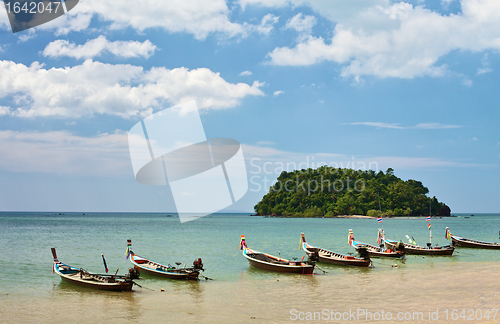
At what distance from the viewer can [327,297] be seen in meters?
20.3

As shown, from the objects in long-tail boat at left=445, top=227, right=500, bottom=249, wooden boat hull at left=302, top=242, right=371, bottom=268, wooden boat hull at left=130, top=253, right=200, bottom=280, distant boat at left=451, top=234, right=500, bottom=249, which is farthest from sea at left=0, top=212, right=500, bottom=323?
distant boat at left=451, top=234, right=500, bottom=249

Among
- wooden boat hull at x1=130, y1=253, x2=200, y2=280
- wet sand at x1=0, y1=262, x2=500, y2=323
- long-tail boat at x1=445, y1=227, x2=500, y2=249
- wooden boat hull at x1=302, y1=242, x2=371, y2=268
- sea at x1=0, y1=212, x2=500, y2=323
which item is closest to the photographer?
sea at x1=0, y1=212, x2=500, y2=323

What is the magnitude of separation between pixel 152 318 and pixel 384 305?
34.7 ft

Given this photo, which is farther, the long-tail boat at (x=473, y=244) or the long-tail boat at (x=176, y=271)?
the long-tail boat at (x=473, y=244)

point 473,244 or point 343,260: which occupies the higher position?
point 343,260

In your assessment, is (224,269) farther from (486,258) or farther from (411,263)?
(486,258)

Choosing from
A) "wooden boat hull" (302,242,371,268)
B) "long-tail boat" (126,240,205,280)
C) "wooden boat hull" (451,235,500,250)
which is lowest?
"wooden boat hull" (451,235,500,250)

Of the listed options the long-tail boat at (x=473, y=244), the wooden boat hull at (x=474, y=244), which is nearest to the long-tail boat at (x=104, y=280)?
the long-tail boat at (x=473, y=244)

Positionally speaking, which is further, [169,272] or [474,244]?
[474,244]

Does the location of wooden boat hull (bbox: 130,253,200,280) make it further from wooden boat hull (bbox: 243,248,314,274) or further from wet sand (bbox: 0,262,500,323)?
wooden boat hull (bbox: 243,248,314,274)

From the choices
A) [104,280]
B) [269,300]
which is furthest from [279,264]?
[104,280]

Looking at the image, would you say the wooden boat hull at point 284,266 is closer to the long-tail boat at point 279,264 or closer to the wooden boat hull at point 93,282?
the long-tail boat at point 279,264

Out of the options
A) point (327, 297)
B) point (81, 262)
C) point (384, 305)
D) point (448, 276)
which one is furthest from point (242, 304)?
point (81, 262)

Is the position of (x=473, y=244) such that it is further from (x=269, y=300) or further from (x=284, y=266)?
(x=269, y=300)
